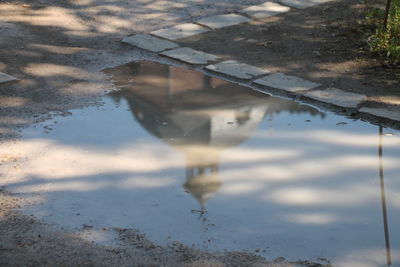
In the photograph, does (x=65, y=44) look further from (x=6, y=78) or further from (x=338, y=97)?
(x=338, y=97)

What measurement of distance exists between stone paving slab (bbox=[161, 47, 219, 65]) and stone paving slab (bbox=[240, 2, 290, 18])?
1250mm

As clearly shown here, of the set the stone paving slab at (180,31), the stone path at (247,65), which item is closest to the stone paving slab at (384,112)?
the stone path at (247,65)

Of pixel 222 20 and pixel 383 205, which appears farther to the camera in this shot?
pixel 222 20

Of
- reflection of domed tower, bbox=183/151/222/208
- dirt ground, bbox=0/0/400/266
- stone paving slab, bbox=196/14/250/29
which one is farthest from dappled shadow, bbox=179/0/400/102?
reflection of domed tower, bbox=183/151/222/208

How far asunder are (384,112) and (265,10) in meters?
2.80

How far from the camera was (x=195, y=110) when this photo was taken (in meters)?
5.16

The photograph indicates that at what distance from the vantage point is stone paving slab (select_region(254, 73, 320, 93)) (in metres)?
5.48

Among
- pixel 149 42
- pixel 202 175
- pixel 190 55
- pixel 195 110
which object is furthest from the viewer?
pixel 149 42

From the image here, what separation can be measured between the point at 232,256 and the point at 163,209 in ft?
2.03

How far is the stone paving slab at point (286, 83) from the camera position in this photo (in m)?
5.48

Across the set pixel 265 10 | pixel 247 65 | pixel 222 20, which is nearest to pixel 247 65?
pixel 247 65

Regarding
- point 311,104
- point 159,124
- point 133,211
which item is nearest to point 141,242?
point 133,211

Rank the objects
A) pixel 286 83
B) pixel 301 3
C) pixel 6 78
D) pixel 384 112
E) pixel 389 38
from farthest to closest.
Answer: pixel 301 3, pixel 389 38, pixel 6 78, pixel 286 83, pixel 384 112

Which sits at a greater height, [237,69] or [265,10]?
[265,10]
